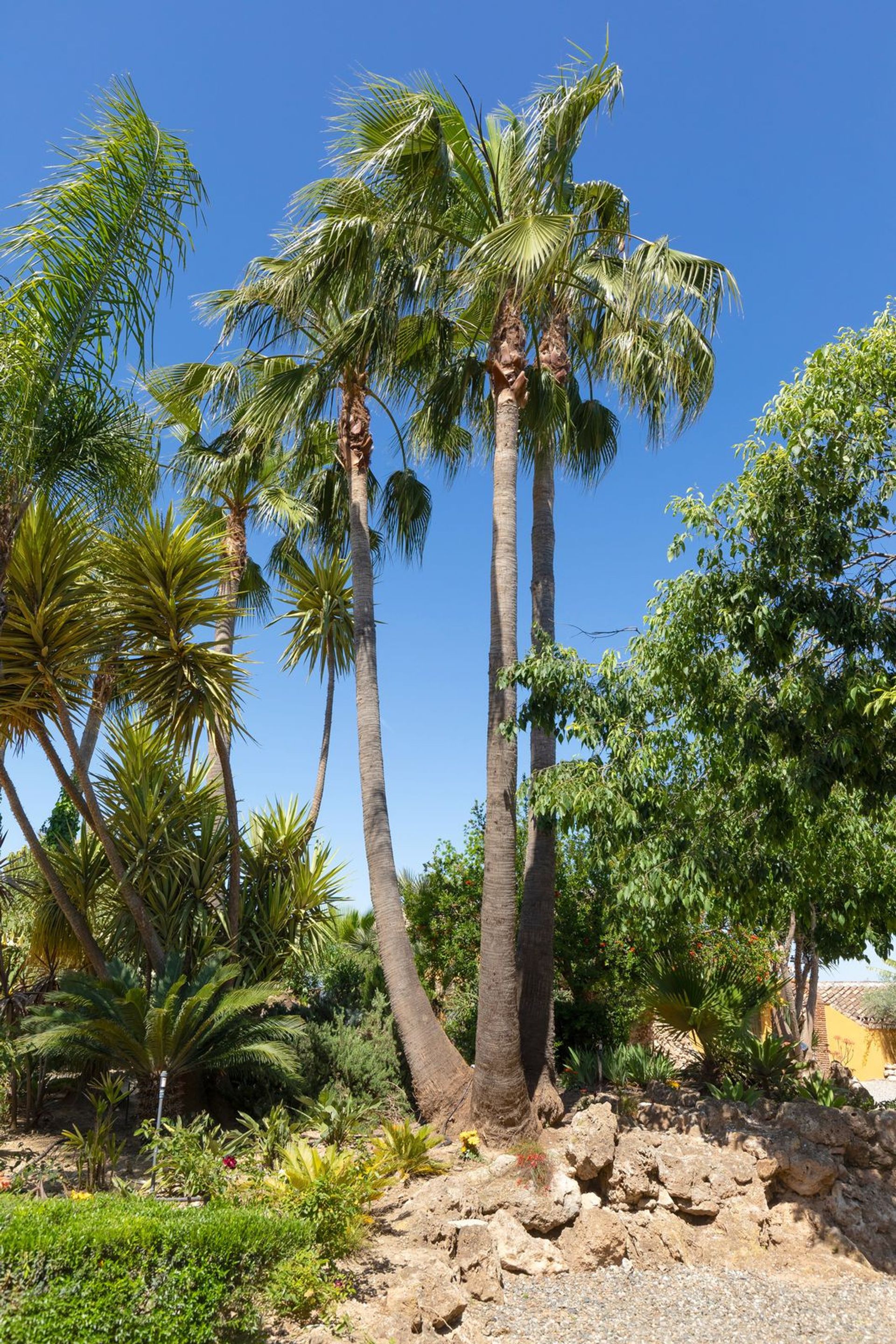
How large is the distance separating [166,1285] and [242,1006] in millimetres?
3970

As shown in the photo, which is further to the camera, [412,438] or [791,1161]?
[412,438]

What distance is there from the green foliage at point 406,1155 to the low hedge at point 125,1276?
3057 millimetres

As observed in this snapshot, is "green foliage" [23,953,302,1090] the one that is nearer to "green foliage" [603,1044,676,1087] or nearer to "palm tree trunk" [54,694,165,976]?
"palm tree trunk" [54,694,165,976]

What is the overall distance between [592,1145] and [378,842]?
391cm

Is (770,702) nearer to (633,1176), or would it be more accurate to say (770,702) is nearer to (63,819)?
(633,1176)

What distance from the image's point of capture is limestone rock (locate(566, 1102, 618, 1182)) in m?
7.24

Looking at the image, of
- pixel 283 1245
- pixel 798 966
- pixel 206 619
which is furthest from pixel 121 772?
pixel 798 966

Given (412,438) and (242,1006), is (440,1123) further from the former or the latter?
(412,438)

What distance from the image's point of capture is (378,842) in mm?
10078

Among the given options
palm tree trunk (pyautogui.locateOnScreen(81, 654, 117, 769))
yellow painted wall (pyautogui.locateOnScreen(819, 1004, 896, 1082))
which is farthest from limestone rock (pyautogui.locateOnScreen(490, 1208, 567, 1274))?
yellow painted wall (pyautogui.locateOnScreen(819, 1004, 896, 1082))

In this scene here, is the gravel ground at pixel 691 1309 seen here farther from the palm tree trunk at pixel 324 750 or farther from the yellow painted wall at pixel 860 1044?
the yellow painted wall at pixel 860 1044

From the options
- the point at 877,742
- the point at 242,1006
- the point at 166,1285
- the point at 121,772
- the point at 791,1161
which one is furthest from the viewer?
the point at 121,772

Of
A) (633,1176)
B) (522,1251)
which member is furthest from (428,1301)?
(633,1176)

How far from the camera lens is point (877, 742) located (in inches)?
250
